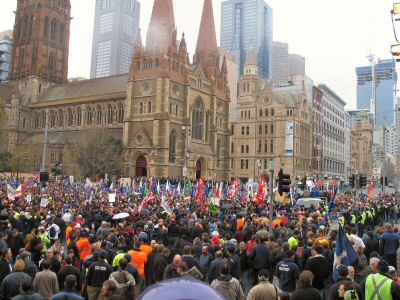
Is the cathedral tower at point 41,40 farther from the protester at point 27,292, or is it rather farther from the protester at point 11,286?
the protester at point 27,292

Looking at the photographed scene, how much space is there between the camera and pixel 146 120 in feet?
185

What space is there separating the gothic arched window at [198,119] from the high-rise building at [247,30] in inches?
4918

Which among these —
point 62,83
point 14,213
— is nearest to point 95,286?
point 14,213

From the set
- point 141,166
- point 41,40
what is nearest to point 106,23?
point 41,40

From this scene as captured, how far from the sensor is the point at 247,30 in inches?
7446

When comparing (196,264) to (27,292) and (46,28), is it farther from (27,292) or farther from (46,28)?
(46,28)

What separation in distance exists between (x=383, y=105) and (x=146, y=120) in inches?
6440

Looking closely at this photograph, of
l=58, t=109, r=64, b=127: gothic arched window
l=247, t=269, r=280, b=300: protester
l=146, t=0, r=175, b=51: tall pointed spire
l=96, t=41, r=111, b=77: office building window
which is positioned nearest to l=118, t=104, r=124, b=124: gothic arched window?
l=146, t=0, r=175, b=51: tall pointed spire

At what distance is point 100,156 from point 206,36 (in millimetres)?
26130

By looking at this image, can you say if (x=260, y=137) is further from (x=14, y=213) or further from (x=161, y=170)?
(x=14, y=213)

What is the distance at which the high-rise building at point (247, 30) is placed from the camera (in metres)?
187

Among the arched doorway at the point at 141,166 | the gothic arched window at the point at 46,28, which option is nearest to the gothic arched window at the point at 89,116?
the arched doorway at the point at 141,166

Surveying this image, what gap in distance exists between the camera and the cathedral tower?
79.1 metres

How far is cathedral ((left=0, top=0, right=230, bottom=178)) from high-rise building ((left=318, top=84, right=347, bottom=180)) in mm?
35462
